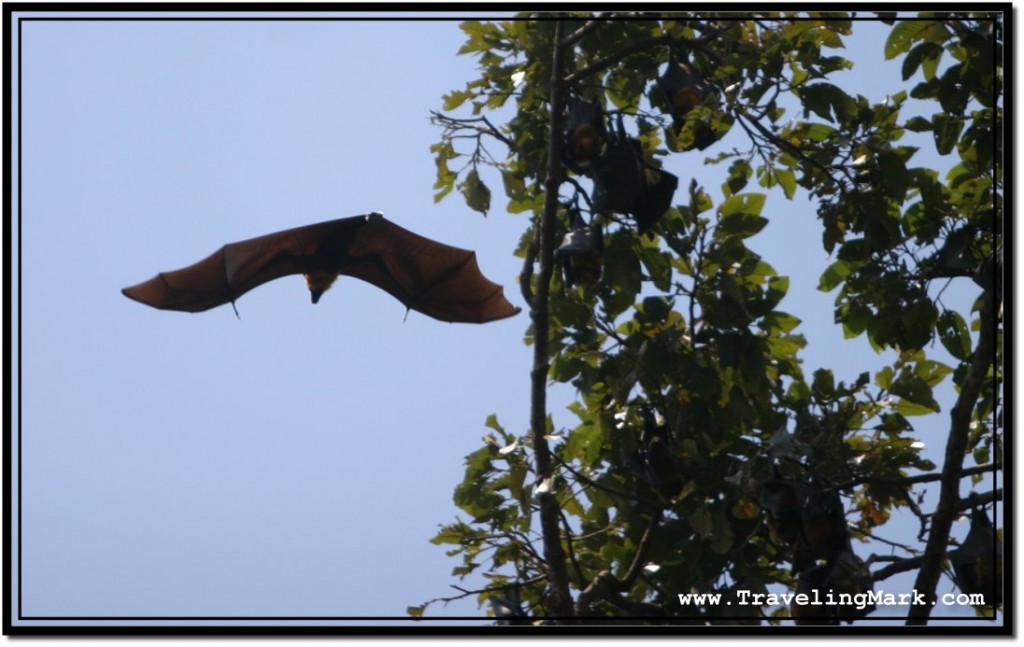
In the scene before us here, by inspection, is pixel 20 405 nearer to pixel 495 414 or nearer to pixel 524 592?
pixel 495 414

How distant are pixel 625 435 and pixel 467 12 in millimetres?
2390

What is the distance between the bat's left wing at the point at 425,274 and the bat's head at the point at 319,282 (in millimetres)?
117

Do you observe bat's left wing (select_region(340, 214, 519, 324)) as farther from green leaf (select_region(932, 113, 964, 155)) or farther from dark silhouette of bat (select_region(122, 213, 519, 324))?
green leaf (select_region(932, 113, 964, 155))

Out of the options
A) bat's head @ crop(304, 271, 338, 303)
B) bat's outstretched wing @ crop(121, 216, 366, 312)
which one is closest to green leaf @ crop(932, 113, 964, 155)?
bat's outstretched wing @ crop(121, 216, 366, 312)

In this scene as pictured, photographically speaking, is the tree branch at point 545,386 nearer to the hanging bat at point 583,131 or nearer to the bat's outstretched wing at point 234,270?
the hanging bat at point 583,131

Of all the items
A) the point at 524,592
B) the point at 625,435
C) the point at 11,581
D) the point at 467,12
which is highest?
the point at 467,12

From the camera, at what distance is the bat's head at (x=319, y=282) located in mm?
9373

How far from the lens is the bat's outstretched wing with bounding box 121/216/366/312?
815cm

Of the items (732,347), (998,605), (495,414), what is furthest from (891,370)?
(495,414)

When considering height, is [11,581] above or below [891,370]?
below

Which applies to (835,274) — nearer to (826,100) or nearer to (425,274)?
(826,100)

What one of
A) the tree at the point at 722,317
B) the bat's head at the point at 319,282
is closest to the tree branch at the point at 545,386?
the tree at the point at 722,317

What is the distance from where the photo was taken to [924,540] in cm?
651

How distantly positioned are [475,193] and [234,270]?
1.82 metres
